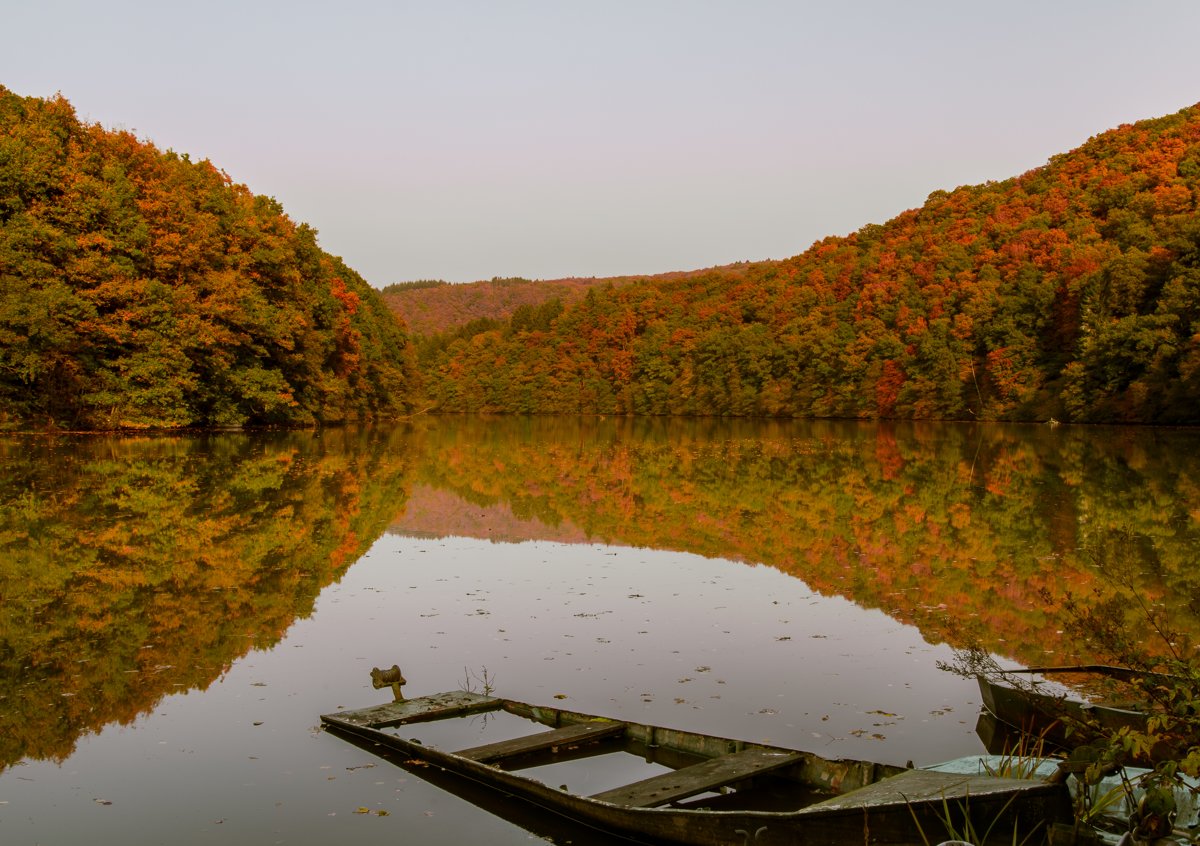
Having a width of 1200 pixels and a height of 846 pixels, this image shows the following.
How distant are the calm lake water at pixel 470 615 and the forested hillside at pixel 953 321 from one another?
1450 inches

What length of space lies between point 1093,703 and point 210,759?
585 cm

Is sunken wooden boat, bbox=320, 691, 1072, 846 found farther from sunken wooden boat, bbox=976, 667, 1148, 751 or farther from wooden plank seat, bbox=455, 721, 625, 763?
sunken wooden boat, bbox=976, 667, 1148, 751

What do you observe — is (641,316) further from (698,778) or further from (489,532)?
(698,778)

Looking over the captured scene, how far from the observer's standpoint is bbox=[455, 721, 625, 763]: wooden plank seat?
6863mm

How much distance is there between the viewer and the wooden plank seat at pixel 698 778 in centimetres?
594

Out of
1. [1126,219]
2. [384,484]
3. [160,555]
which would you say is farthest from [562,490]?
[1126,219]

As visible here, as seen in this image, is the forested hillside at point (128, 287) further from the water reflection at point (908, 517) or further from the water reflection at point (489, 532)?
the water reflection at point (908, 517)

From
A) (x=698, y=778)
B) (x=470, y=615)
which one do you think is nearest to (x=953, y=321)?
(x=470, y=615)

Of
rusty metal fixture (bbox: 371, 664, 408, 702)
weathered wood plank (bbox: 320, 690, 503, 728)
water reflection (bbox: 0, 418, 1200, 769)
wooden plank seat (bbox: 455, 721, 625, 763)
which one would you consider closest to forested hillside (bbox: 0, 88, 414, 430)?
water reflection (bbox: 0, 418, 1200, 769)

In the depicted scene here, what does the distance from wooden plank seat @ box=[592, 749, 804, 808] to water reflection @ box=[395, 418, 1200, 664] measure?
7.82 feet

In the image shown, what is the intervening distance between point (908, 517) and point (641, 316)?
103133mm

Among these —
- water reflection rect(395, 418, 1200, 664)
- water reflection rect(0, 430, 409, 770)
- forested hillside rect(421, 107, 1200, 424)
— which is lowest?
water reflection rect(395, 418, 1200, 664)

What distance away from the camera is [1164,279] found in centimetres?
5778

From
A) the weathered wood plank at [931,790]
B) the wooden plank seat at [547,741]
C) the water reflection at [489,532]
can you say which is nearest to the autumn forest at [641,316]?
the water reflection at [489,532]
